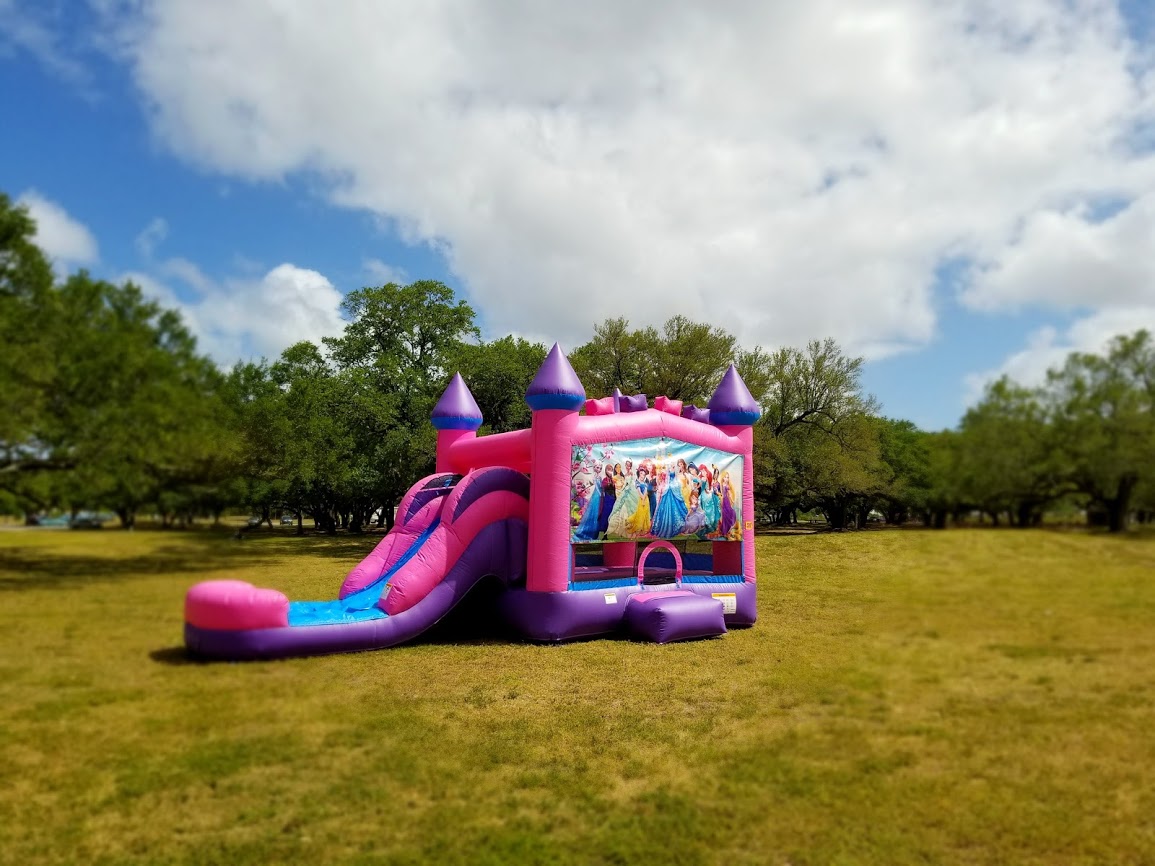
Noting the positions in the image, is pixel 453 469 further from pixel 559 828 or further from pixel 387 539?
pixel 559 828

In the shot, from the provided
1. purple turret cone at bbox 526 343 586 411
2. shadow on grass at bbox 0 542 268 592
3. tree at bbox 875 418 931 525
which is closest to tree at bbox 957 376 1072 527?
tree at bbox 875 418 931 525

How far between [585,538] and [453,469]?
12.7 feet

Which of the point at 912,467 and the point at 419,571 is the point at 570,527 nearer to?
the point at 419,571

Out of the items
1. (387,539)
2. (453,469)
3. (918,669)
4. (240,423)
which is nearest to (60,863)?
(240,423)

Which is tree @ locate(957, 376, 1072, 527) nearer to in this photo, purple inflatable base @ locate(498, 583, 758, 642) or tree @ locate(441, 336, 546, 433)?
purple inflatable base @ locate(498, 583, 758, 642)

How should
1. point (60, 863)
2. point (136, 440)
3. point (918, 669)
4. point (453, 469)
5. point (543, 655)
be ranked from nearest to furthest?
1. point (60, 863)
2. point (136, 440)
3. point (918, 669)
4. point (543, 655)
5. point (453, 469)

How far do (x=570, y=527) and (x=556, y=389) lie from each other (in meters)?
1.89

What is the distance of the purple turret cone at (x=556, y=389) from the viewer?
9.67 metres

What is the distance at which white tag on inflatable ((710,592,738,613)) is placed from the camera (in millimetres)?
10940

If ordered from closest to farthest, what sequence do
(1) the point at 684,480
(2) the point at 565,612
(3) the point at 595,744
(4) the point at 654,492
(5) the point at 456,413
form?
1. (3) the point at 595,744
2. (2) the point at 565,612
3. (4) the point at 654,492
4. (1) the point at 684,480
5. (5) the point at 456,413

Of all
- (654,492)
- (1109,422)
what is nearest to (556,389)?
(654,492)

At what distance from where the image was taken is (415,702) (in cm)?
632

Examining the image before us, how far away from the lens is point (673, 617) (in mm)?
9891

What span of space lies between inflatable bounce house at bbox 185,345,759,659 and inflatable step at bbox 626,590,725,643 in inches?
0.7
